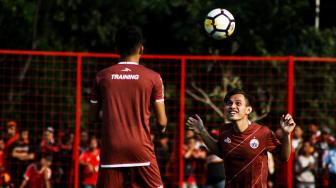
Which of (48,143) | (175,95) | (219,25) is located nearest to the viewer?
(219,25)

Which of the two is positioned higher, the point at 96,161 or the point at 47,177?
the point at 96,161

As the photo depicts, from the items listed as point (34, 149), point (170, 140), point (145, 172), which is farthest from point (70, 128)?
point (145, 172)

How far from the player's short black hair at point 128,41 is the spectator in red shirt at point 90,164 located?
298 inches

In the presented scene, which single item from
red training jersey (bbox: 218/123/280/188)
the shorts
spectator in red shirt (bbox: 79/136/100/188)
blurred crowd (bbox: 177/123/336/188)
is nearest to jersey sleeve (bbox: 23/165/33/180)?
spectator in red shirt (bbox: 79/136/100/188)

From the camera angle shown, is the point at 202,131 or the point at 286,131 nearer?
the point at 286,131

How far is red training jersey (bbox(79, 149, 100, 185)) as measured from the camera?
14742mm

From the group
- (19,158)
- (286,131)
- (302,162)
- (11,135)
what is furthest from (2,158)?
(286,131)

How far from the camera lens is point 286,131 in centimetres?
805

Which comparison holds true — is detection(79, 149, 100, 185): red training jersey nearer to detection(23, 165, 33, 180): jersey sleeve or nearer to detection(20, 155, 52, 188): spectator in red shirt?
detection(20, 155, 52, 188): spectator in red shirt

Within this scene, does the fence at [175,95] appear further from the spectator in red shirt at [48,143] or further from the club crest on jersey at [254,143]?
the club crest on jersey at [254,143]

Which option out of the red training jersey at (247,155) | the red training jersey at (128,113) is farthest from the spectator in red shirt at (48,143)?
the red training jersey at (128,113)

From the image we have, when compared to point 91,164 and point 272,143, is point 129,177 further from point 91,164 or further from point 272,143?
point 91,164

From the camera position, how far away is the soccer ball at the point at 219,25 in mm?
11711

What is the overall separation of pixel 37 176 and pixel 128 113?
8015 millimetres
